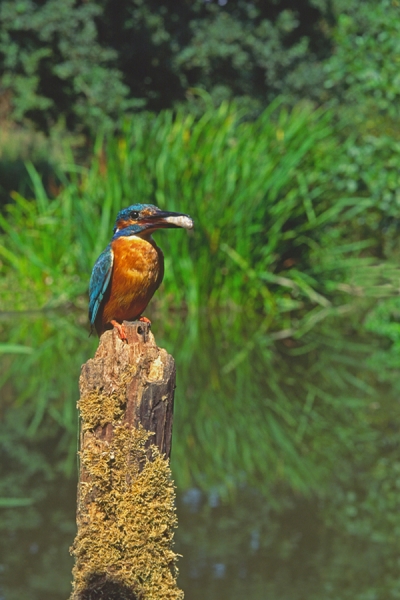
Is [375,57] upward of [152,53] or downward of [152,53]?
downward

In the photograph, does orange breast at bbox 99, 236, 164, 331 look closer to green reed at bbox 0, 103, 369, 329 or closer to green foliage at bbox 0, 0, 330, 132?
green reed at bbox 0, 103, 369, 329

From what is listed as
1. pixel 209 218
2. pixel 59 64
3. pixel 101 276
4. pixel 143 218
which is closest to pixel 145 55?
pixel 59 64

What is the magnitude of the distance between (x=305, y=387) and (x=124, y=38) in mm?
7100

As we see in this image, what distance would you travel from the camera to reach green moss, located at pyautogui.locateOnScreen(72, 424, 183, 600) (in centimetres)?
207

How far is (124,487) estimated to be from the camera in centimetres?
209

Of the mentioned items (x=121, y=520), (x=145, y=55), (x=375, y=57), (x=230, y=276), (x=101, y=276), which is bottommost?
(x=121, y=520)

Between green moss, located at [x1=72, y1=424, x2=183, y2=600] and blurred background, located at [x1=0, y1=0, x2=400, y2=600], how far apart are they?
179 cm

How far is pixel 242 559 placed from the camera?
410 cm

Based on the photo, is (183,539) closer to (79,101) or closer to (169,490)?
(169,490)

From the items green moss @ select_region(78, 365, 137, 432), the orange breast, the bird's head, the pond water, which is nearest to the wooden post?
green moss @ select_region(78, 365, 137, 432)

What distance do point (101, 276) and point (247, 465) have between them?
2.62 m

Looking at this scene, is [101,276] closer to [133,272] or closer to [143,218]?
[133,272]

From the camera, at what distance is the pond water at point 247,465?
3.99m

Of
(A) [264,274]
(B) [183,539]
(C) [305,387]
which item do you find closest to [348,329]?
(A) [264,274]
